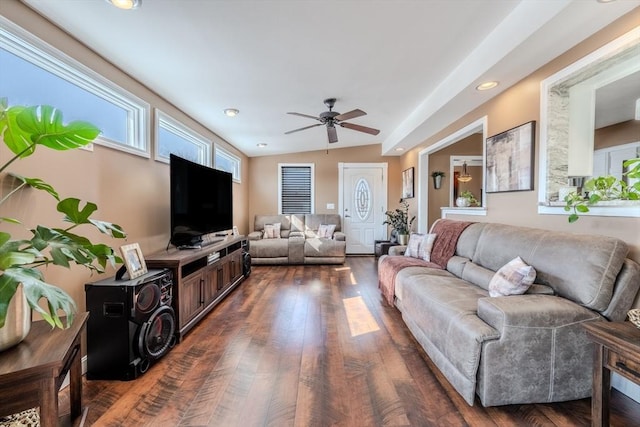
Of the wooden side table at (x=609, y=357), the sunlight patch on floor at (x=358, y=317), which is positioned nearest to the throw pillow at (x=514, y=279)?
the wooden side table at (x=609, y=357)

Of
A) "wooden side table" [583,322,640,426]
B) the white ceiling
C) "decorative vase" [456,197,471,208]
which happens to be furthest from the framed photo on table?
"decorative vase" [456,197,471,208]

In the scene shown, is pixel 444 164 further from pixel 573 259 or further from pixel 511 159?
pixel 573 259

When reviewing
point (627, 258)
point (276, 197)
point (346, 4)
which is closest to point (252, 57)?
point (346, 4)

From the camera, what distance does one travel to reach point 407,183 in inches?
235

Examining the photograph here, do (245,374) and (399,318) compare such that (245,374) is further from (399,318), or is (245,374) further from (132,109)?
(132,109)

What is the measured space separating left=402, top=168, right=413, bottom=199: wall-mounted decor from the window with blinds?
2145 millimetres

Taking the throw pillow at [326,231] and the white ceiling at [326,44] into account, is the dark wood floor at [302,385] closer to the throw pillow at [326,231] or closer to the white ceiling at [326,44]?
the white ceiling at [326,44]

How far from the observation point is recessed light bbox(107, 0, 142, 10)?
1.59 m

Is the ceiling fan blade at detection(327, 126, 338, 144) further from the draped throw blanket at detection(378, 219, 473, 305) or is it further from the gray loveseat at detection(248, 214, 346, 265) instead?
the gray loveseat at detection(248, 214, 346, 265)

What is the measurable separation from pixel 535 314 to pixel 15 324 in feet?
8.36

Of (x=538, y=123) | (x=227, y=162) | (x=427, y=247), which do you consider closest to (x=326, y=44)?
(x=538, y=123)

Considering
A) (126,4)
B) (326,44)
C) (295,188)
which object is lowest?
(295,188)

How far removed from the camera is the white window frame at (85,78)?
161 centimetres

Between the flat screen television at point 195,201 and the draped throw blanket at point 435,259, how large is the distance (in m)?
2.28
